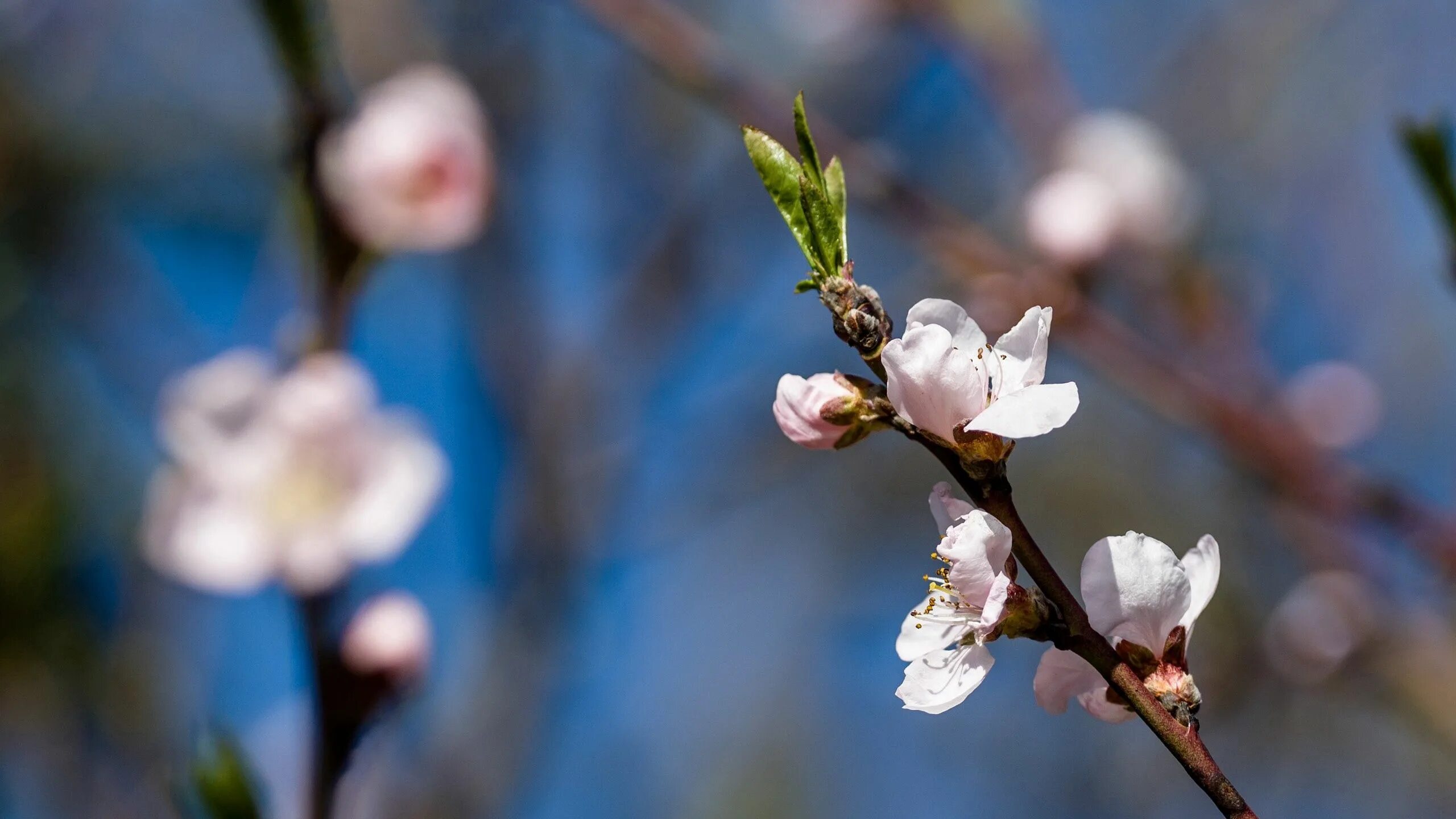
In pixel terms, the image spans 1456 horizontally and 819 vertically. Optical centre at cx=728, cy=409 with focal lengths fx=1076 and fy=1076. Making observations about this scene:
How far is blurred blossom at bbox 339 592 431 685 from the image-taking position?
0.86 m

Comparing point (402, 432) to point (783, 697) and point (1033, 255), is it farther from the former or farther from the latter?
point (783, 697)

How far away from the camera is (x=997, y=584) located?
47cm

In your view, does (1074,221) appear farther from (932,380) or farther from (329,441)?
(932,380)

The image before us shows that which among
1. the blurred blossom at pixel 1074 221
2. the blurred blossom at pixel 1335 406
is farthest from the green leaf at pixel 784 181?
the blurred blossom at pixel 1335 406

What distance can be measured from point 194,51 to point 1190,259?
2524mm

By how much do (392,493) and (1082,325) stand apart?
916 millimetres

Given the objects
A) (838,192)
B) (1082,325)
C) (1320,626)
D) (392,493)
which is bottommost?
(1320,626)

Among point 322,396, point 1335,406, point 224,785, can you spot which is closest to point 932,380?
point 224,785

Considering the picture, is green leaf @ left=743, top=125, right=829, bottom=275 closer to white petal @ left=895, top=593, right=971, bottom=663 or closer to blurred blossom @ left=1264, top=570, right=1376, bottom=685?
white petal @ left=895, top=593, right=971, bottom=663

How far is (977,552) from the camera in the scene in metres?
0.46

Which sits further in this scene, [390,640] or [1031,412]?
[390,640]

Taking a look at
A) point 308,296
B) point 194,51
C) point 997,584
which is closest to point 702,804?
point 194,51

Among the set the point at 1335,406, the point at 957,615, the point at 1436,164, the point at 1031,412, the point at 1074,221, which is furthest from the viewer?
the point at 1335,406

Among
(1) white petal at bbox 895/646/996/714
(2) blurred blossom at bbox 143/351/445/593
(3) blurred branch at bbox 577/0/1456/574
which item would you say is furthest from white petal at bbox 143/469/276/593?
(1) white petal at bbox 895/646/996/714
